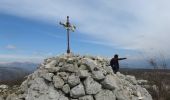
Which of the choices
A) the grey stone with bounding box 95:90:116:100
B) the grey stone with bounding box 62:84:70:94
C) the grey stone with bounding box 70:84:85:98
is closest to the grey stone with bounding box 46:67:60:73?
the grey stone with bounding box 62:84:70:94

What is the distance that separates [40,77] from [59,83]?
67.3 inches

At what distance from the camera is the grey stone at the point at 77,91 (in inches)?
901

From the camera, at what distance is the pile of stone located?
76.2 ft

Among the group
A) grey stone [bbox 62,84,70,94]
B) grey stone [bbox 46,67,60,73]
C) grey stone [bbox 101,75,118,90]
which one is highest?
grey stone [bbox 46,67,60,73]

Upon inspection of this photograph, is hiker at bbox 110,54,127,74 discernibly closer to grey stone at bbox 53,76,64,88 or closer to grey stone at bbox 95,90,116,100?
grey stone at bbox 95,90,116,100

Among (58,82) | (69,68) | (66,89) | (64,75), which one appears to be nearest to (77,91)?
(66,89)

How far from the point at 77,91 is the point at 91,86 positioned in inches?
44.1

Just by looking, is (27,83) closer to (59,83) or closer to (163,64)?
(59,83)

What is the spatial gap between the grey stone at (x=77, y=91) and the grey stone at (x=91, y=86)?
0.38 meters

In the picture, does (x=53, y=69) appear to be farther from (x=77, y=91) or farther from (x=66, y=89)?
(x=77, y=91)

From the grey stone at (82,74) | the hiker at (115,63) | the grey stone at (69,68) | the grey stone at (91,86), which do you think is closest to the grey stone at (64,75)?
the grey stone at (69,68)

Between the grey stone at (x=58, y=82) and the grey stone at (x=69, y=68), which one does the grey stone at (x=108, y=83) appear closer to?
the grey stone at (x=69, y=68)

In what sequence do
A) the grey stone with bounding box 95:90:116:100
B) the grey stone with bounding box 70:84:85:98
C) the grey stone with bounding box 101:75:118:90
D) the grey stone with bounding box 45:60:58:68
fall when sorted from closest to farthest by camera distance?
the grey stone with bounding box 70:84:85:98 → the grey stone with bounding box 95:90:116:100 → the grey stone with bounding box 101:75:118:90 → the grey stone with bounding box 45:60:58:68

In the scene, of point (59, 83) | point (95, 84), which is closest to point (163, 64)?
point (95, 84)
